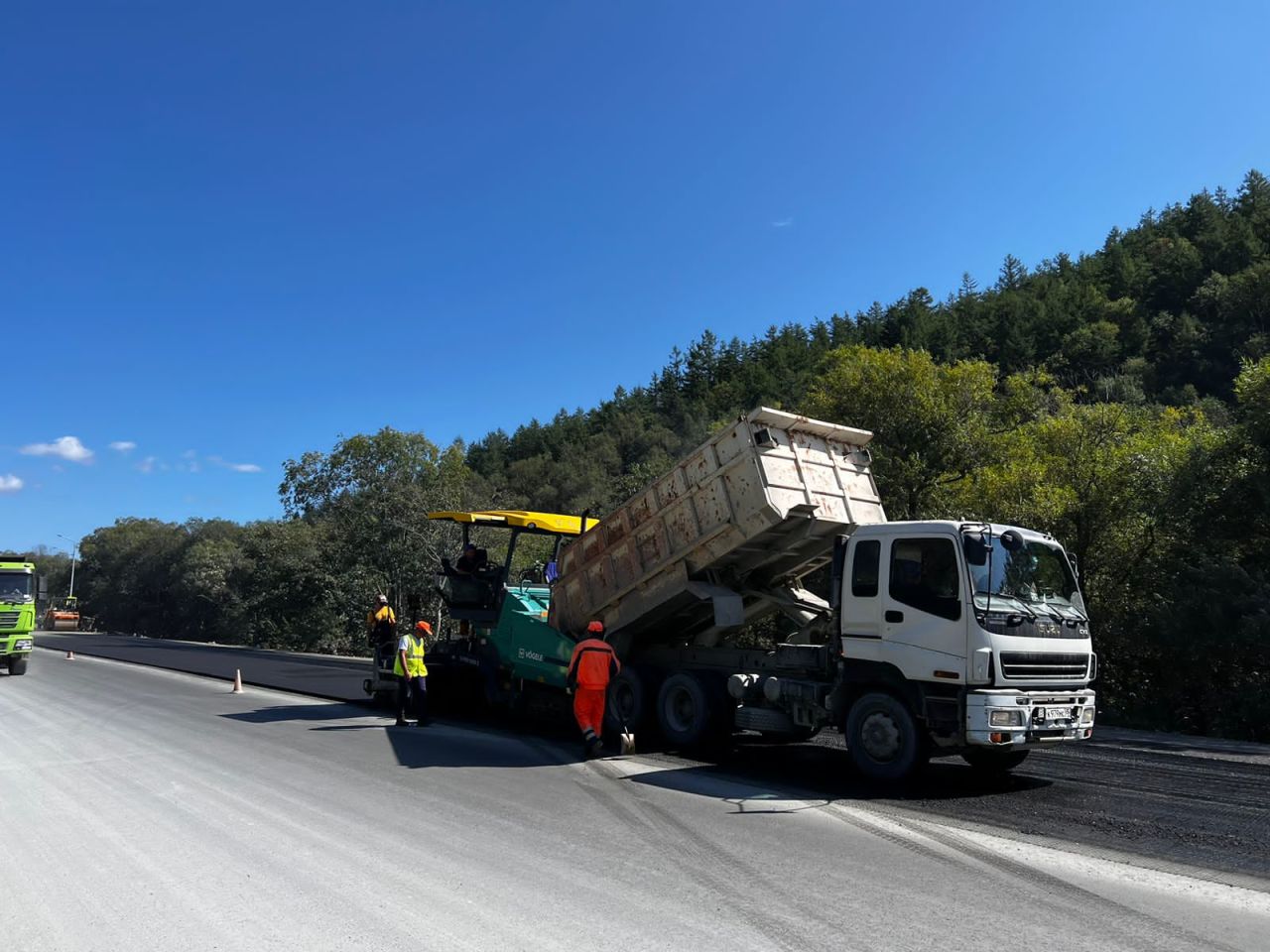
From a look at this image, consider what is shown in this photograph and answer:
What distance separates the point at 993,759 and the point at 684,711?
10.7 feet

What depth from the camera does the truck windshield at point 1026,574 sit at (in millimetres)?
7699

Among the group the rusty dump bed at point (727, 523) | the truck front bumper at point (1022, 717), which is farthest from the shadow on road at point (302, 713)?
the truck front bumper at point (1022, 717)

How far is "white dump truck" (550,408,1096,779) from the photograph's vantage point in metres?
7.60

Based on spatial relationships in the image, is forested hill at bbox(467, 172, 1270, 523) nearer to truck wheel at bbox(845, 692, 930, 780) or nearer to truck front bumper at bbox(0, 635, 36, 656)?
truck front bumper at bbox(0, 635, 36, 656)

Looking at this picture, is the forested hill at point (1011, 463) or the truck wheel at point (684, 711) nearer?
the truck wheel at point (684, 711)

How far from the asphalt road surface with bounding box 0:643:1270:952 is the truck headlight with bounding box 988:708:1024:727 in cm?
71

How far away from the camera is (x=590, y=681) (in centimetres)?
988

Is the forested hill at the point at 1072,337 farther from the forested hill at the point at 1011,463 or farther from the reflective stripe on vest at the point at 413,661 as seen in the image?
the reflective stripe on vest at the point at 413,661

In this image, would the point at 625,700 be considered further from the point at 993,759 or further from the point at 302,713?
the point at 302,713

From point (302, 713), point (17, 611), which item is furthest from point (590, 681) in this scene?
point (17, 611)

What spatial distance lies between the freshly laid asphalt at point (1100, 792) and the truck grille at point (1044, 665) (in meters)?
1.02

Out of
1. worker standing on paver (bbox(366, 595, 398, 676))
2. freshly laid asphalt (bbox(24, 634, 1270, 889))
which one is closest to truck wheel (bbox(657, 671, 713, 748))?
freshly laid asphalt (bbox(24, 634, 1270, 889))

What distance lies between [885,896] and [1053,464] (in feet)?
47.7

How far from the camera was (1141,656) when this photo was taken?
581 inches
